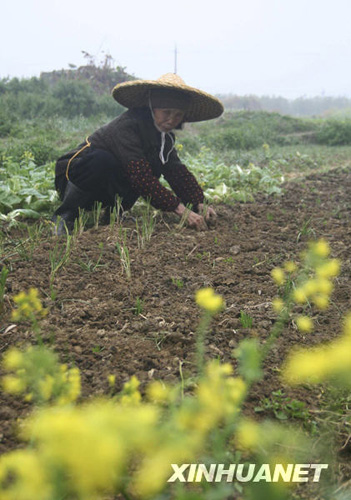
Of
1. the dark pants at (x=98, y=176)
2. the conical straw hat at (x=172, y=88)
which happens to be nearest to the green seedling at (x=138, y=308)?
the dark pants at (x=98, y=176)

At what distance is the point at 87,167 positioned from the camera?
2.76 meters

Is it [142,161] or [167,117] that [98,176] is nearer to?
[142,161]

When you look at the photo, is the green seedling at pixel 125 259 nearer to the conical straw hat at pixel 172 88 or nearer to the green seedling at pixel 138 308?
the green seedling at pixel 138 308

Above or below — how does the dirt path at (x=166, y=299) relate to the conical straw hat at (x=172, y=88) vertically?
below

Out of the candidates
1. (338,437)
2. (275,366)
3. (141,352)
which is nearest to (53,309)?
(141,352)

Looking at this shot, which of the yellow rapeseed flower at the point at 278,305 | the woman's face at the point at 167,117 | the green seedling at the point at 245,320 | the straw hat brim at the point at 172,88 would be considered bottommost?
the green seedling at the point at 245,320

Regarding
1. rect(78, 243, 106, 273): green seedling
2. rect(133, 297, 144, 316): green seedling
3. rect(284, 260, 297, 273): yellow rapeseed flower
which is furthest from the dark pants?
rect(284, 260, 297, 273): yellow rapeseed flower

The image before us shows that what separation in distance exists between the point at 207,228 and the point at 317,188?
74.9 inches

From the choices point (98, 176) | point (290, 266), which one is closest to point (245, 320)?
point (290, 266)

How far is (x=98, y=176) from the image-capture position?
2.76 meters

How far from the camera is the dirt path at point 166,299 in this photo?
128cm

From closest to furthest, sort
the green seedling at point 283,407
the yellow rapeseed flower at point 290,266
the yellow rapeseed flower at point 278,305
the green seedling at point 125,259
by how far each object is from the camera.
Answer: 1. the yellow rapeseed flower at point 278,305
2. the green seedling at point 283,407
3. the yellow rapeseed flower at point 290,266
4. the green seedling at point 125,259

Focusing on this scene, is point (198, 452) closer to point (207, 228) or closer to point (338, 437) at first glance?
point (338, 437)

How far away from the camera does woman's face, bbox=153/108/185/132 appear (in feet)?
8.83
